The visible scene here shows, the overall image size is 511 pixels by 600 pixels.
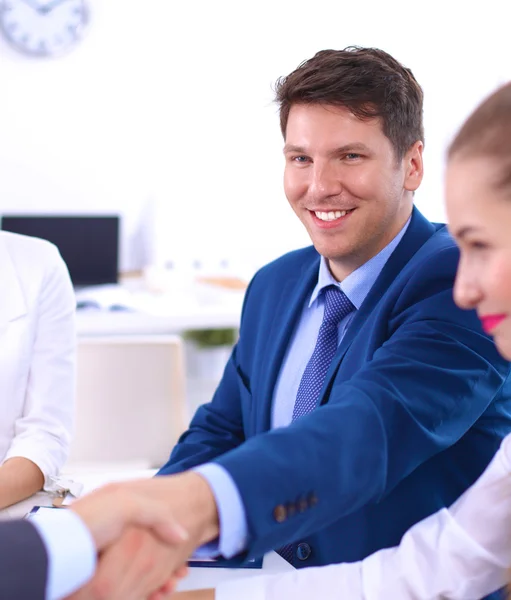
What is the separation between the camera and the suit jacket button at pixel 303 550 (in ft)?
4.49

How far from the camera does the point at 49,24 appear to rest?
15.2 feet

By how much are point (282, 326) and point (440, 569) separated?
685mm

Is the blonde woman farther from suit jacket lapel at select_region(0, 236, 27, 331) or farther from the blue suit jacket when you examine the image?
the blue suit jacket

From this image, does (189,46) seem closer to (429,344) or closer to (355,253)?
(355,253)

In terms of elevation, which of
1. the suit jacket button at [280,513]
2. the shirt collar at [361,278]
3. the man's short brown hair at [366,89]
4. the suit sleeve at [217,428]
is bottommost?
the suit sleeve at [217,428]

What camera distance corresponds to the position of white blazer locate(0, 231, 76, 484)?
173cm

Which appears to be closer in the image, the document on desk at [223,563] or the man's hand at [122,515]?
the man's hand at [122,515]

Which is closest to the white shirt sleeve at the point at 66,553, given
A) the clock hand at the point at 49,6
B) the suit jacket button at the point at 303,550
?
the suit jacket button at the point at 303,550

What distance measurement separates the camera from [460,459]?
137cm

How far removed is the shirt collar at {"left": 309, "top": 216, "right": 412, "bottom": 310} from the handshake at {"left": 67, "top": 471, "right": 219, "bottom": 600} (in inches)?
25.7

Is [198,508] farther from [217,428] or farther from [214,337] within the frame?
[214,337]

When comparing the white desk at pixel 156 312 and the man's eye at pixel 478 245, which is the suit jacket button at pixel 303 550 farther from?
the white desk at pixel 156 312

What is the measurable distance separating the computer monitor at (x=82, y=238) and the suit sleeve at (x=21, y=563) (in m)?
3.44

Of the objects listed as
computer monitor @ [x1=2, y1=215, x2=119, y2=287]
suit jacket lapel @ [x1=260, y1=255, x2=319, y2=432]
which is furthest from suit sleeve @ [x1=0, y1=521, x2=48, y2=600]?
computer monitor @ [x1=2, y1=215, x2=119, y2=287]
